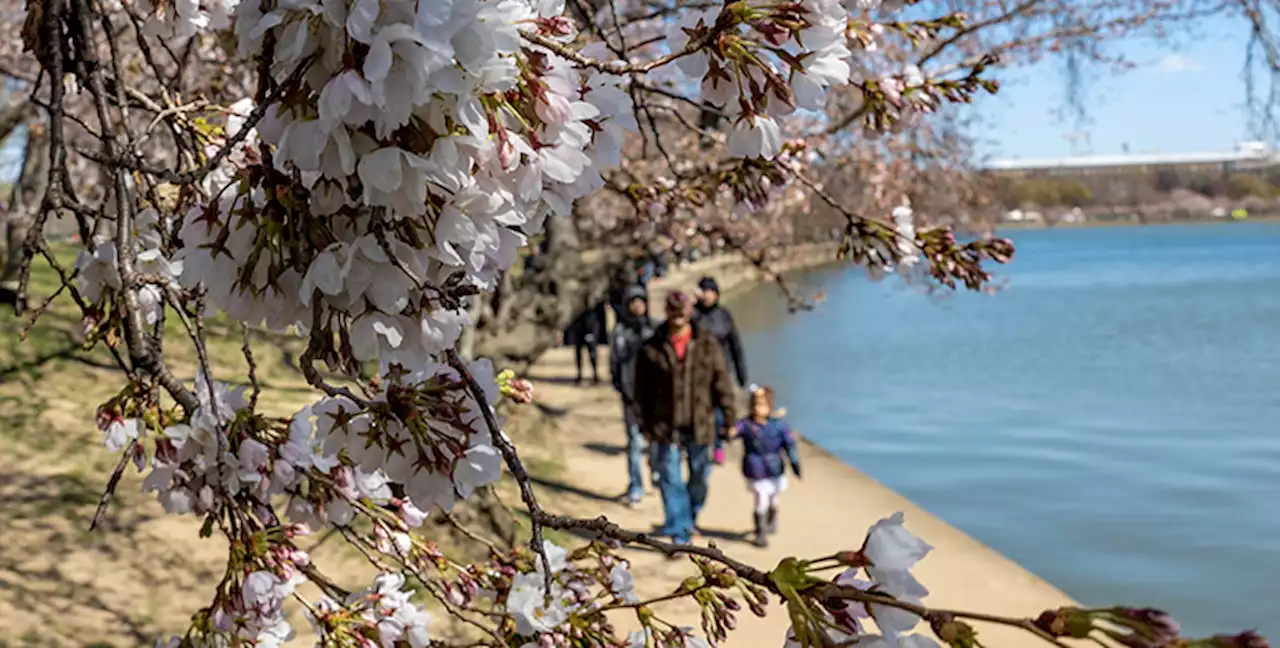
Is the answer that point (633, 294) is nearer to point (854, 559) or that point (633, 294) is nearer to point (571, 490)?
point (571, 490)

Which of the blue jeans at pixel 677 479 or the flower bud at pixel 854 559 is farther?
the blue jeans at pixel 677 479

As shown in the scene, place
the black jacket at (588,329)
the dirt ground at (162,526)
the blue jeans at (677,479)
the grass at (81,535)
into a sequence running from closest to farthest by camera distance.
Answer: the grass at (81,535) < the dirt ground at (162,526) < the blue jeans at (677,479) < the black jacket at (588,329)

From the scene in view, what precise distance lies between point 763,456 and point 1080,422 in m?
7.63

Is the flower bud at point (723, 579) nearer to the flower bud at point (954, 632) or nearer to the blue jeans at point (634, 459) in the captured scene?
the flower bud at point (954, 632)

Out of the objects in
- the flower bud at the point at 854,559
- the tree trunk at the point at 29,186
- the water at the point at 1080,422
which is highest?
the tree trunk at the point at 29,186

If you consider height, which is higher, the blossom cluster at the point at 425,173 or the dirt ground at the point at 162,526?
the blossom cluster at the point at 425,173

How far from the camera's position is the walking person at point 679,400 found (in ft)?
21.5

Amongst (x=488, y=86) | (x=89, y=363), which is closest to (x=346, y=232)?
(x=488, y=86)

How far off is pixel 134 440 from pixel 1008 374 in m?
16.1

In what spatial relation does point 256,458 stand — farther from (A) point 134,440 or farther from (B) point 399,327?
(B) point 399,327

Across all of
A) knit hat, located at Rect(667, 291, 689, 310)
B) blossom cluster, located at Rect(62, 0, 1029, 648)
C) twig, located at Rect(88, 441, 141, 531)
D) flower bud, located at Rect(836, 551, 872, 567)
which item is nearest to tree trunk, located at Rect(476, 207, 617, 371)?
knit hat, located at Rect(667, 291, 689, 310)

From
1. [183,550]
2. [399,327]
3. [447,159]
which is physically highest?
[447,159]

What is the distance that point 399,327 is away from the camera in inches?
44.6

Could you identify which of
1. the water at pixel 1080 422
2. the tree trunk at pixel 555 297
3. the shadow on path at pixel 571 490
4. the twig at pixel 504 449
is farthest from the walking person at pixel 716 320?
the twig at pixel 504 449
